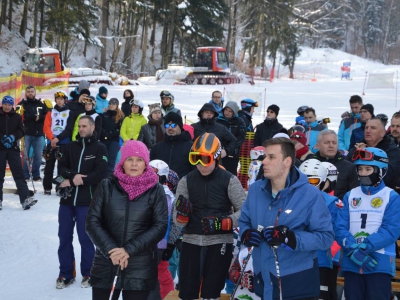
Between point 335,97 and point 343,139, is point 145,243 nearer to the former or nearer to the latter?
point 343,139

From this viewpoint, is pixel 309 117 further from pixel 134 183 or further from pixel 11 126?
pixel 134 183

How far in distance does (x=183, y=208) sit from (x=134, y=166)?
1.70 feet

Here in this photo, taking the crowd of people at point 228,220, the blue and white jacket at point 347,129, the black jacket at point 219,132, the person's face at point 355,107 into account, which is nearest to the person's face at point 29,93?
the black jacket at point 219,132

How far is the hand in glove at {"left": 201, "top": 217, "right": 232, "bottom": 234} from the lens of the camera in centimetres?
446

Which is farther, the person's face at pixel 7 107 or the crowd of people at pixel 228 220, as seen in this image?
the person's face at pixel 7 107

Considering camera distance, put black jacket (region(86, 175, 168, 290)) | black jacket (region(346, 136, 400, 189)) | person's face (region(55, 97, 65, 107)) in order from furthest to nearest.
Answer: person's face (region(55, 97, 65, 107)), black jacket (region(346, 136, 400, 189)), black jacket (region(86, 175, 168, 290))

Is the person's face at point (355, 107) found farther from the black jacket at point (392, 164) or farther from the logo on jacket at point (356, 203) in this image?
the logo on jacket at point (356, 203)

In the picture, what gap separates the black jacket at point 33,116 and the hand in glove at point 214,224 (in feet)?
26.2

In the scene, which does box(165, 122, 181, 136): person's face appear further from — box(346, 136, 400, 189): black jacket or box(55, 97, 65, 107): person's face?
box(55, 97, 65, 107): person's face

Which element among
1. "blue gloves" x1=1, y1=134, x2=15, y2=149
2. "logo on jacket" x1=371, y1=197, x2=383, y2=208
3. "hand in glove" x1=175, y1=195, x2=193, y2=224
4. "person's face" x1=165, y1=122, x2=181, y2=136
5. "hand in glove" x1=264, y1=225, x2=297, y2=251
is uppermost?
"person's face" x1=165, y1=122, x2=181, y2=136

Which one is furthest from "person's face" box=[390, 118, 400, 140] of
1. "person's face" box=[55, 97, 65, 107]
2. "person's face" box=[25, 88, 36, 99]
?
"person's face" box=[25, 88, 36, 99]

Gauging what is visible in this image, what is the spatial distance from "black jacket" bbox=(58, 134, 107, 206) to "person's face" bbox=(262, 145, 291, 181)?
313 cm

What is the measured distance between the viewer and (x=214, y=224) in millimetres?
4473

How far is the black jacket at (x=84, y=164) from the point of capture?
255 inches
